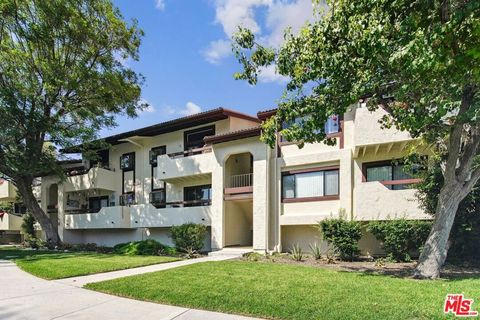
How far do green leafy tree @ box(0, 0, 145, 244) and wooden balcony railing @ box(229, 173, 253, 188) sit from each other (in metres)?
9.65

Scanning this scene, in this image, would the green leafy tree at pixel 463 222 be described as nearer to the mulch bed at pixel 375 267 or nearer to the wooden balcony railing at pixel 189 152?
the mulch bed at pixel 375 267

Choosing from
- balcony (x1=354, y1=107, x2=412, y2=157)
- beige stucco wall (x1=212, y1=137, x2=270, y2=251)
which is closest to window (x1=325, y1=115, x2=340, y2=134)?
balcony (x1=354, y1=107, x2=412, y2=157)

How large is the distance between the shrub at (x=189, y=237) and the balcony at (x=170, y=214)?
218cm

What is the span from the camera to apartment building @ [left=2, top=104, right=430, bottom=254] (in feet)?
54.9

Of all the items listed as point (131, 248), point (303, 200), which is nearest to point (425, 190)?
point (303, 200)

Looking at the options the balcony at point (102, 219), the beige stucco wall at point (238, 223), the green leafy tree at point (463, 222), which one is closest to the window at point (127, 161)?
the balcony at point (102, 219)

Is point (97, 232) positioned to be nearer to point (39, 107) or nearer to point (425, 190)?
point (39, 107)

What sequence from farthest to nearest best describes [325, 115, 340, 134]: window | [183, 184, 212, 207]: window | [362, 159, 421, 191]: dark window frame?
[183, 184, 212, 207]: window
[325, 115, 340, 134]: window
[362, 159, 421, 191]: dark window frame

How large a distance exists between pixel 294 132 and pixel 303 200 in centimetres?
780

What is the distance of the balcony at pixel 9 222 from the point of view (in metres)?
34.9

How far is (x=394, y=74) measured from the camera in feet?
33.0

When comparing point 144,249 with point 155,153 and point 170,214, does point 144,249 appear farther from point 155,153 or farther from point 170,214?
point 155,153

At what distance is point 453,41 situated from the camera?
646cm

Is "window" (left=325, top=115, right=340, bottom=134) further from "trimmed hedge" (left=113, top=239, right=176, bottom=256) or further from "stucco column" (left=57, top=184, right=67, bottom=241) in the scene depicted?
"stucco column" (left=57, top=184, right=67, bottom=241)
